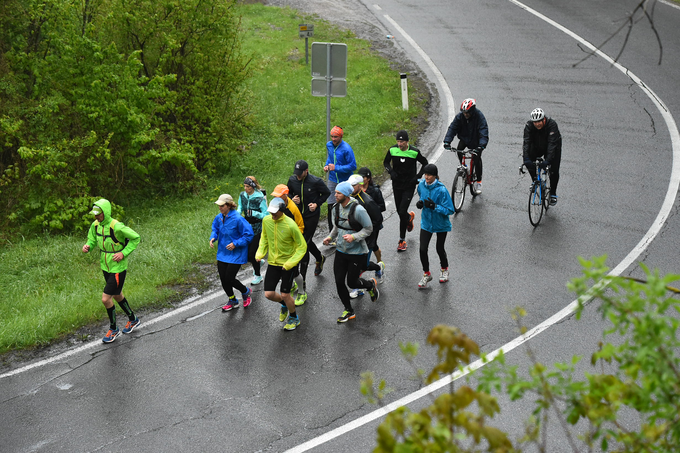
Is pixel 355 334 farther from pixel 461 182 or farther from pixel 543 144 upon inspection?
pixel 543 144

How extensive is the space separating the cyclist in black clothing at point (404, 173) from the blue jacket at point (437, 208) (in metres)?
0.96

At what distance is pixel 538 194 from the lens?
1140cm

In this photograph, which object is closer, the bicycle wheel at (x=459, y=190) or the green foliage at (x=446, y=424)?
the green foliage at (x=446, y=424)

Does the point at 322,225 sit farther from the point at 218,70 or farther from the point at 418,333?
the point at 218,70

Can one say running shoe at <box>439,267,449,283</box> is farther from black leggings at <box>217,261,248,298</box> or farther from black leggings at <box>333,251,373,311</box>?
black leggings at <box>217,261,248,298</box>

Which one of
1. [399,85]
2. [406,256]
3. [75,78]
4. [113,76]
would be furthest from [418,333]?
[399,85]

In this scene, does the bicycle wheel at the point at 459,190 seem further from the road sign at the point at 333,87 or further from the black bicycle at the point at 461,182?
the road sign at the point at 333,87

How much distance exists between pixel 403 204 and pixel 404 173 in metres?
0.53

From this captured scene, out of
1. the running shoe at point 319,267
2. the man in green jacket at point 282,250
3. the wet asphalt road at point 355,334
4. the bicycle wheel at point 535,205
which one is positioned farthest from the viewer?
the bicycle wheel at point 535,205

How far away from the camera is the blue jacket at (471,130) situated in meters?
12.2

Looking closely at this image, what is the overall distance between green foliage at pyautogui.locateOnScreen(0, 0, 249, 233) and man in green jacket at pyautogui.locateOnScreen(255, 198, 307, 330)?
229 inches

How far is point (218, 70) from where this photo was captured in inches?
592

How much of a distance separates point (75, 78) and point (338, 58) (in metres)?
5.83

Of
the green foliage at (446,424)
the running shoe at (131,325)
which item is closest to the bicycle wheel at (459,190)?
the running shoe at (131,325)
